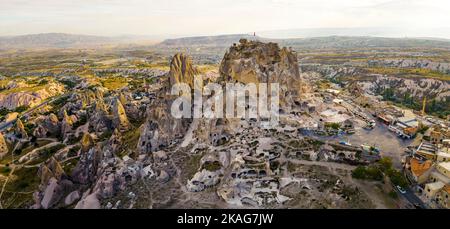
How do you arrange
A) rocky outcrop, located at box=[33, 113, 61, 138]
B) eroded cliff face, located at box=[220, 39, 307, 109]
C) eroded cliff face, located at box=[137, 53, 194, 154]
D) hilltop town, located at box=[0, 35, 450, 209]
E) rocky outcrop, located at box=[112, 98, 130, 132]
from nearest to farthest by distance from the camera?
hilltop town, located at box=[0, 35, 450, 209]
eroded cliff face, located at box=[137, 53, 194, 154]
eroded cliff face, located at box=[220, 39, 307, 109]
rocky outcrop, located at box=[112, 98, 130, 132]
rocky outcrop, located at box=[33, 113, 61, 138]

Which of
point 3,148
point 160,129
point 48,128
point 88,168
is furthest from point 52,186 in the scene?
point 48,128

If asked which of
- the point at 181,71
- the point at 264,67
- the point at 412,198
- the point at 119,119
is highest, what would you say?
the point at 264,67

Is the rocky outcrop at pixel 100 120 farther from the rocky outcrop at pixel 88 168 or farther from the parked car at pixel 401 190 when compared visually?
the parked car at pixel 401 190

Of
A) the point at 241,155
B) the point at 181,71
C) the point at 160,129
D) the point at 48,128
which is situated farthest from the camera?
the point at 48,128

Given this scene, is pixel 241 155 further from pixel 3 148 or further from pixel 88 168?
pixel 3 148

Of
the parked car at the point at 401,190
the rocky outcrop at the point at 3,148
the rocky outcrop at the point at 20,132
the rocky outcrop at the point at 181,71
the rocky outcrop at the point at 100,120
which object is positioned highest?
the rocky outcrop at the point at 181,71

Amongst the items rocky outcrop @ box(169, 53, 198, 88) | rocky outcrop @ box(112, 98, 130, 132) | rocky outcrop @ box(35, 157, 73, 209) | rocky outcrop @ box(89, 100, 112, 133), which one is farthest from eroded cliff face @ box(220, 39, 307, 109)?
rocky outcrop @ box(35, 157, 73, 209)

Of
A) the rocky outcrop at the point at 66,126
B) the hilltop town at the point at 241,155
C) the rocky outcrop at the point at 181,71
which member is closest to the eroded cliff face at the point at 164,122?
the rocky outcrop at the point at 181,71

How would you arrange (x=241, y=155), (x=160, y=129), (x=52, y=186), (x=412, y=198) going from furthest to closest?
(x=160, y=129), (x=241, y=155), (x=52, y=186), (x=412, y=198)

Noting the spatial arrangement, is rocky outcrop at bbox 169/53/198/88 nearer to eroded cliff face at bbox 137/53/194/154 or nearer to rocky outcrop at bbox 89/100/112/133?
eroded cliff face at bbox 137/53/194/154

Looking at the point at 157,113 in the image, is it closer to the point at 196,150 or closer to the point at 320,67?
the point at 196,150

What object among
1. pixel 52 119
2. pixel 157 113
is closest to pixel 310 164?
pixel 157 113

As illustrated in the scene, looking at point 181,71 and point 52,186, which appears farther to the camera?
point 181,71
